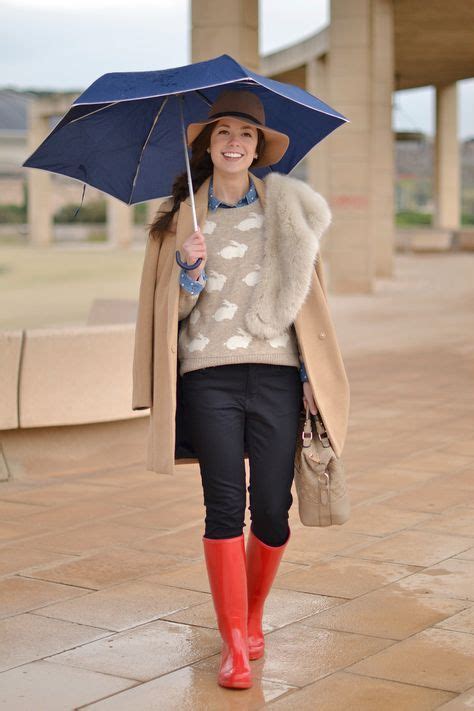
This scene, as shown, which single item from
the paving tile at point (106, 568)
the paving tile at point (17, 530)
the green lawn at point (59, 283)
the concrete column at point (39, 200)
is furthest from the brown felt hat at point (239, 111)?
the concrete column at point (39, 200)

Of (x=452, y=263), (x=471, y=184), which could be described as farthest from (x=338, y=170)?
(x=471, y=184)

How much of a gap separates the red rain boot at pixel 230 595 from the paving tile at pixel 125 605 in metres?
0.71

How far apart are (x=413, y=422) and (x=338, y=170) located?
1533cm

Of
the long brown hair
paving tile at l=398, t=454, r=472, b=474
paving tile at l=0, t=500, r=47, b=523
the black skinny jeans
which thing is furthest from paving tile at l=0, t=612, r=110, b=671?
paving tile at l=398, t=454, r=472, b=474

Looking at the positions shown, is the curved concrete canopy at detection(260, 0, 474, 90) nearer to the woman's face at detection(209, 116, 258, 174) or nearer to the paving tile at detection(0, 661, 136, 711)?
the woman's face at detection(209, 116, 258, 174)

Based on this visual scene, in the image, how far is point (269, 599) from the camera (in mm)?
5199

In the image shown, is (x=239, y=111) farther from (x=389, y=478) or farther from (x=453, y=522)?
(x=389, y=478)

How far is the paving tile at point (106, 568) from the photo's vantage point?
A: 5512 mm

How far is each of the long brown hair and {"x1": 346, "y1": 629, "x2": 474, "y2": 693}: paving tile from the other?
Answer: 160 centimetres

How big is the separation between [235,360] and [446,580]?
1706 mm

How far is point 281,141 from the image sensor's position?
4.55 meters

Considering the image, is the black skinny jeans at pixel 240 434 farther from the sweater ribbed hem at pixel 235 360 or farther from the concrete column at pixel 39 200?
the concrete column at pixel 39 200

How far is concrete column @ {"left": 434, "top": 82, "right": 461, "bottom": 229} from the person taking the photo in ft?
170

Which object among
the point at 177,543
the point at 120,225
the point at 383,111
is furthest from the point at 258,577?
the point at 120,225
